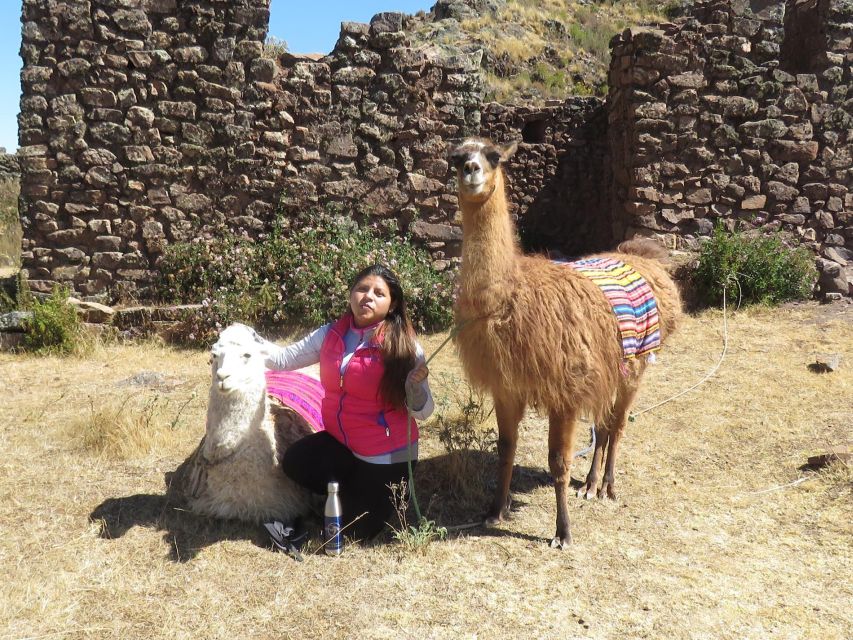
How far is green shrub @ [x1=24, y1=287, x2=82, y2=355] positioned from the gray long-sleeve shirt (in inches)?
152

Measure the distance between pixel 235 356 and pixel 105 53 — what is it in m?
5.12

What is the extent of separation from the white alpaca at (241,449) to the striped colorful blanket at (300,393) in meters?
0.30

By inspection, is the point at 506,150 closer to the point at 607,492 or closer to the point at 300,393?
the point at 300,393

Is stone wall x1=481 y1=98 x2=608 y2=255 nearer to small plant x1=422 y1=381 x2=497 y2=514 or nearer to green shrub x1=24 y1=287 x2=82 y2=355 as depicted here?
small plant x1=422 y1=381 x2=497 y2=514

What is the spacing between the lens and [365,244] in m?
7.14

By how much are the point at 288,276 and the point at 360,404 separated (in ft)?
12.9

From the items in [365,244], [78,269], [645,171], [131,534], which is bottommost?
[131,534]

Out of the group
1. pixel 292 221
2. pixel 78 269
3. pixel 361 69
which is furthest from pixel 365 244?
pixel 78 269

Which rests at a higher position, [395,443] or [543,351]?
[543,351]

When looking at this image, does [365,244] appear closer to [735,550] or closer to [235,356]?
[235,356]

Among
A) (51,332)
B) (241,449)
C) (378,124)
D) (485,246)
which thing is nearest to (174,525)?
(241,449)

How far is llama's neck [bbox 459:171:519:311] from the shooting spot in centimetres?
308

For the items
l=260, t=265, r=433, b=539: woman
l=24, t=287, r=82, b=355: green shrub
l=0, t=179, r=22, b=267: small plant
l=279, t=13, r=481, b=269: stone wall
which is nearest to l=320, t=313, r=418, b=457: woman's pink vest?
l=260, t=265, r=433, b=539: woman

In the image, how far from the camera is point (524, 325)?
3.10m
